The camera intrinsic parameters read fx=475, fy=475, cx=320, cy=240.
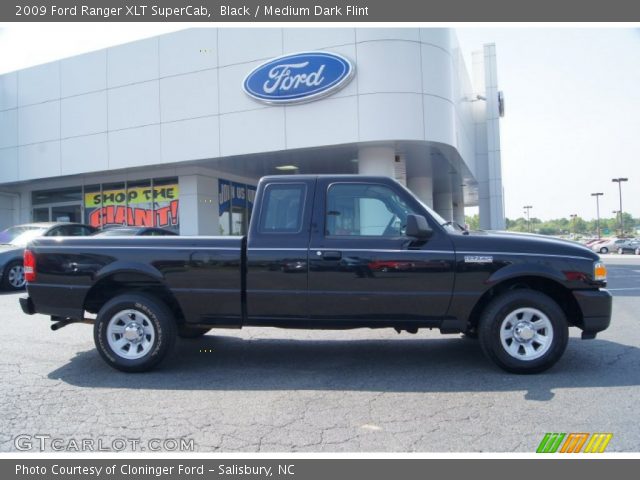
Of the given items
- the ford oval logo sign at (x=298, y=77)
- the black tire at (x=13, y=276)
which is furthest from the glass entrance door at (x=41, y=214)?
the ford oval logo sign at (x=298, y=77)

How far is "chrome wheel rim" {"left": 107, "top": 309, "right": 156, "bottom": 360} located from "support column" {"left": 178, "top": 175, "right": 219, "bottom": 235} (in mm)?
13013

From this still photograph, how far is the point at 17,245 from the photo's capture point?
11312mm

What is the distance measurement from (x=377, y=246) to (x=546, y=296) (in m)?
1.76

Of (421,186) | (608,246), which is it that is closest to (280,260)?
(421,186)

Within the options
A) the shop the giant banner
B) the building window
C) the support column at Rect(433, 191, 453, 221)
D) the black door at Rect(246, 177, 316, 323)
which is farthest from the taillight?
the support column at Rect(433, 191, 453, 221)

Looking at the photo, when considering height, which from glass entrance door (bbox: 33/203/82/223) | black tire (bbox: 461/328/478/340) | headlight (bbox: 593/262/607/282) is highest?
glass entrance door (bbox: 33/203/82/223)

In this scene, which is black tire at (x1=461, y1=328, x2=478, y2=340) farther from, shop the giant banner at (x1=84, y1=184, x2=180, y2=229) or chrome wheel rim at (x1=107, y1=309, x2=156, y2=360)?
shop the giant banner at (x1=84, y1=184, x2=180, y2=229)

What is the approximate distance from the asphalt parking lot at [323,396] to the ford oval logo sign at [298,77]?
9.10m

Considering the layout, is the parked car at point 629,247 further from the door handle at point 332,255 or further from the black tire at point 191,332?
the door handle at point 332,255

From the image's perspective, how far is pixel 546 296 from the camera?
473 centimetres

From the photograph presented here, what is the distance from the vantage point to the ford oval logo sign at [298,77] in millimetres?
13273

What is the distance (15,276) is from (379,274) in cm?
990

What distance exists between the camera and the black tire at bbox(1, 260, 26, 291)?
35.3 ft

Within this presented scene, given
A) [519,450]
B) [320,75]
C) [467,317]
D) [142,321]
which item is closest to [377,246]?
[467,317]
